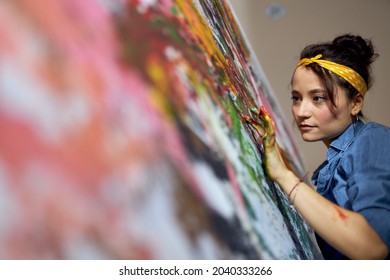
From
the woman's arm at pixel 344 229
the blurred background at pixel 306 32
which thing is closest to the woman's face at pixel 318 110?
the woman's arm at pixel 344 229

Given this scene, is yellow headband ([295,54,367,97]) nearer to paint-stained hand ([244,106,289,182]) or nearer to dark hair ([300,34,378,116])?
dark hair ([300,34,378,116])

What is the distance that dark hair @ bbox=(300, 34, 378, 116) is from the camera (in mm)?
940

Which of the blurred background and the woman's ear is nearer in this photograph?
the woman's ear

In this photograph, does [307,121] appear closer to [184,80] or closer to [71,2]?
[184,80]

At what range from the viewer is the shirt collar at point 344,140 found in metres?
0.91

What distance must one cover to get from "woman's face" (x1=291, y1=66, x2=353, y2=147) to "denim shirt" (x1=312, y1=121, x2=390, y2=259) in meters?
0.02

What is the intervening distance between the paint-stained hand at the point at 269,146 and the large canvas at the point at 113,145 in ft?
0.39

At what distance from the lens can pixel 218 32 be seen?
3.61ft

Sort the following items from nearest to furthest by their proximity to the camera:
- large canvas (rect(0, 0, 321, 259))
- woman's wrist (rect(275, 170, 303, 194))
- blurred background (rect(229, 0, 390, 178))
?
1. large canvas (rect(0, 0, 321, 259))
2. woman's wrist (rect(275, 170, 303, 194))
3. blurred background (rect(229, 0, 390, 178))

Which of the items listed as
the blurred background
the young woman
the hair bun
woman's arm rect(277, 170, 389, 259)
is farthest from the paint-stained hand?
the blurred background

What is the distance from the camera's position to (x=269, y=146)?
2.89 feet

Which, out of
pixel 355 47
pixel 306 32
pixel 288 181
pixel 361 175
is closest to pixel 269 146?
pixel 288 181

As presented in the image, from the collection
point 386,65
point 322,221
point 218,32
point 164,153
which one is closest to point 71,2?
point 164,153
